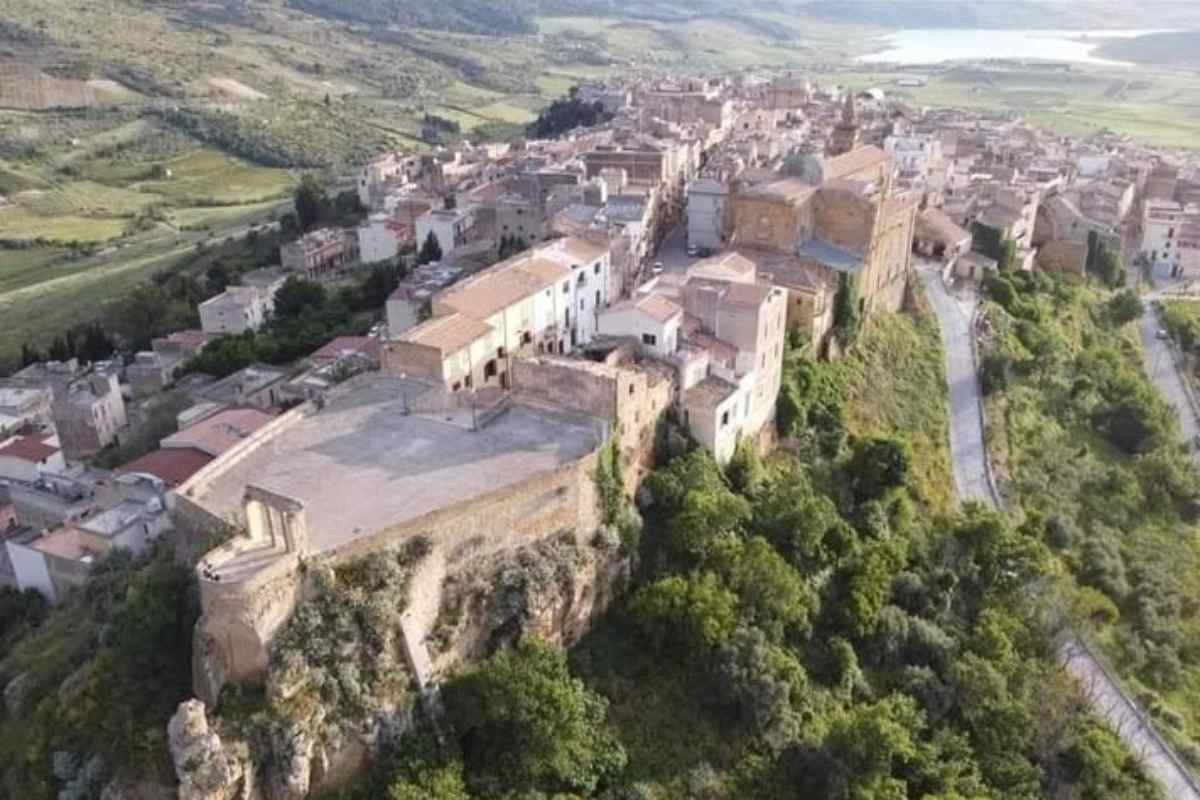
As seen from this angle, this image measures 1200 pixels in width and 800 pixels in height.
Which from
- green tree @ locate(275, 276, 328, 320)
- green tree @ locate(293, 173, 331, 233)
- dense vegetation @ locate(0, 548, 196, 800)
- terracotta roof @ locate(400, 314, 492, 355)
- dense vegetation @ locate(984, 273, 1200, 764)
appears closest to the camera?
dense vegetation @ locate(0, 548, 196, 800)

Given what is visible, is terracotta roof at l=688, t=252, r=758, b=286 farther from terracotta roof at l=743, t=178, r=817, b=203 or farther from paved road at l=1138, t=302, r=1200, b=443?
paved road at l=1138, t=302, r=1200, b=443

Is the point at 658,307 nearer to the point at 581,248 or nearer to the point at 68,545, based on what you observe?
the point at 581,248

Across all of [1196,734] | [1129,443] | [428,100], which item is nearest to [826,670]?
[1196,734]

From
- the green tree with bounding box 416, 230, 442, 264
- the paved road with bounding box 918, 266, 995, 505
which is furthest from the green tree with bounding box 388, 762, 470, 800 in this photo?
the green tree with bounding box 416, 230, 442, 264

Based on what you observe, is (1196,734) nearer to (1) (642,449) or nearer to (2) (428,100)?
(1) (642,449)

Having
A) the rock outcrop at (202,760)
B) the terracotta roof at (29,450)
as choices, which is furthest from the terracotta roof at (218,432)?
the rock outcrop at (202,760)

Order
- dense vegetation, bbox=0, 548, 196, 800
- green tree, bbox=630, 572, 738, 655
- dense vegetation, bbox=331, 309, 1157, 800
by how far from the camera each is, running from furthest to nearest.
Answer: green tree, bbox=630, 572, 738, 655, dense vegetation, bbox=331, 309, 1157, 800, dense vegetation, bbox=0, 548, 196, 800

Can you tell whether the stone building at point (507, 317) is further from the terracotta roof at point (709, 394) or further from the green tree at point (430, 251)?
the green tree at point (430, 251)
